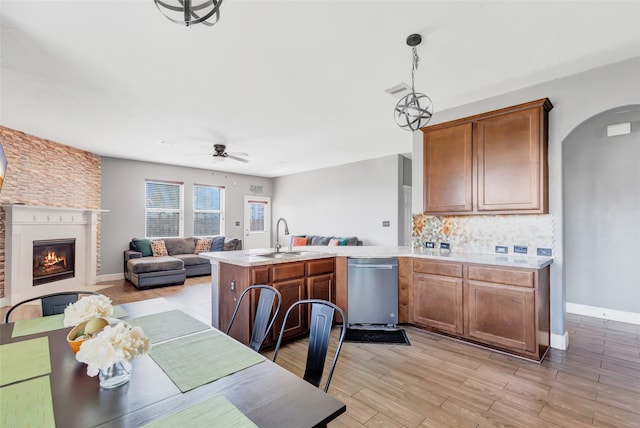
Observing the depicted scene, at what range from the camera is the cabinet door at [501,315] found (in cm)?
268

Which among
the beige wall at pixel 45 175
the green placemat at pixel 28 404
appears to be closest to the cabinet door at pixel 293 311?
the green placemat at pixel 28 404

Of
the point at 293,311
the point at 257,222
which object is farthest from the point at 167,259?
the point at 293,311

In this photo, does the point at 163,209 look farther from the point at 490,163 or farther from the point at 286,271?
the point at 490,163

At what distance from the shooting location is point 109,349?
0.96 metres

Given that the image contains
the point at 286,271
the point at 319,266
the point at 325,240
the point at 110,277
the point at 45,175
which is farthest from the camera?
the point at 325,240

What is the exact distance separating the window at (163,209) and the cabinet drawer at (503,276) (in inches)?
271

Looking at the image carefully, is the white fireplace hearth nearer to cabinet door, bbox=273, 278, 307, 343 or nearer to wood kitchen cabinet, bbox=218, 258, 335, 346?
wood kitchen cabinet, bbox=218, 258, 335, 346

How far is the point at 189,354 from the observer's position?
1260 mm

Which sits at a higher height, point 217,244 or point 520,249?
point 520,249

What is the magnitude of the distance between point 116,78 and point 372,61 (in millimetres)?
2531

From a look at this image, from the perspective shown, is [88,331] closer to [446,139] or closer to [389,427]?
[389,427]

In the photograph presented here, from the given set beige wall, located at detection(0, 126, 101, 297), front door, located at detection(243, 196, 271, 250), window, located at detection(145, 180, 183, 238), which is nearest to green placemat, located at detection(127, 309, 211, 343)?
beige wall, located at detection(0, 126, 101, 297)

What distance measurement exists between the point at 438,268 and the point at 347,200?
4.21 metres

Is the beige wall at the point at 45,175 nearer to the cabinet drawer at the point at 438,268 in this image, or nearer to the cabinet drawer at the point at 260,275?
the cabinet drawer at the point at 260,275
